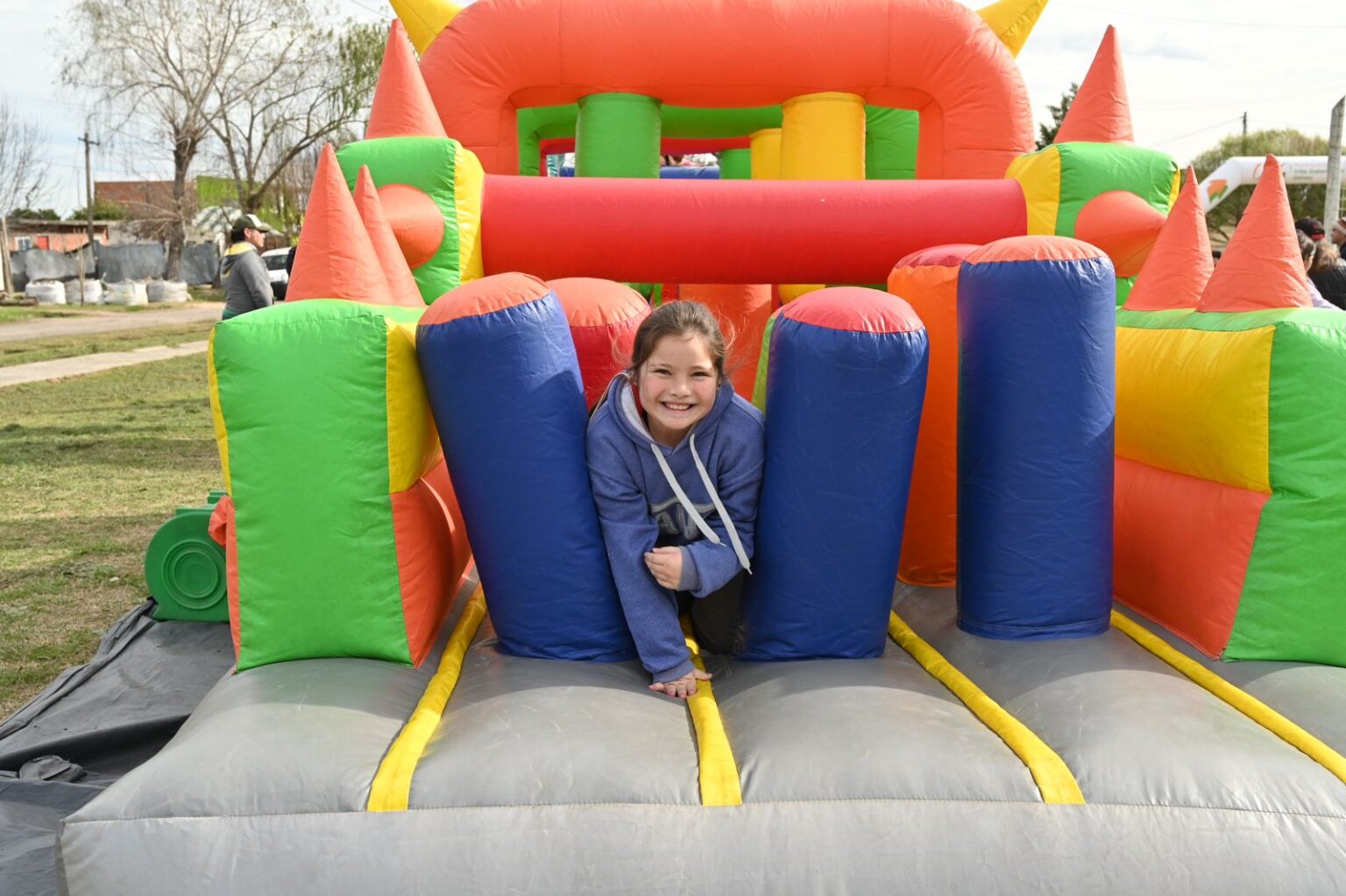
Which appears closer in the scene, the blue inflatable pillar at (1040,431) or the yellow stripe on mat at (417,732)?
the yellow stripe on mat at (417,732)

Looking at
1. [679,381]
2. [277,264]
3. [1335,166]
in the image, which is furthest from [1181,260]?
[277,264]

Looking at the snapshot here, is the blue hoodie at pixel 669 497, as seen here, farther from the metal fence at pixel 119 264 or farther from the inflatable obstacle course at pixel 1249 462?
the metal fence at pixel 119 264

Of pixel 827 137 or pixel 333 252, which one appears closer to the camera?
pixel 333 252

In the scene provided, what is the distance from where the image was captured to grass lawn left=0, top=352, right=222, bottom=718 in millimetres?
3209

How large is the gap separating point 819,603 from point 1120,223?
1585 mm

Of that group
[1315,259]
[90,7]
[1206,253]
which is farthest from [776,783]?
[90,7]

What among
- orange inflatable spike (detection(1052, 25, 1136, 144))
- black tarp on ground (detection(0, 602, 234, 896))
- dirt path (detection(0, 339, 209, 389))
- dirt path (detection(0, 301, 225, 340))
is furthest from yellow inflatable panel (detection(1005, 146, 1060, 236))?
dirt path (detection(0, 301, 225, 340))

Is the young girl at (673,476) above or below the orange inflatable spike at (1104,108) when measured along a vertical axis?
below

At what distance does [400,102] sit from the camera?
10.0 feet

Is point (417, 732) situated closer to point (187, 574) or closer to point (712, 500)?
point (712, 500)

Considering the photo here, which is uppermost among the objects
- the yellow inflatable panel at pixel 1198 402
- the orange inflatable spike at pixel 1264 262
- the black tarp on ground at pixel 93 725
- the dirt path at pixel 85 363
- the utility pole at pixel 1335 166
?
the utility pole at pixel 1335 166

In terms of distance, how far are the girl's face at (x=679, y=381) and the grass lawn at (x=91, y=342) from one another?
30.4 ft

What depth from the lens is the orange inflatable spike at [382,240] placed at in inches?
90.1

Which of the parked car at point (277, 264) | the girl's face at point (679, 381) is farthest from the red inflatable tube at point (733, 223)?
the parked car at point (277, 264)
